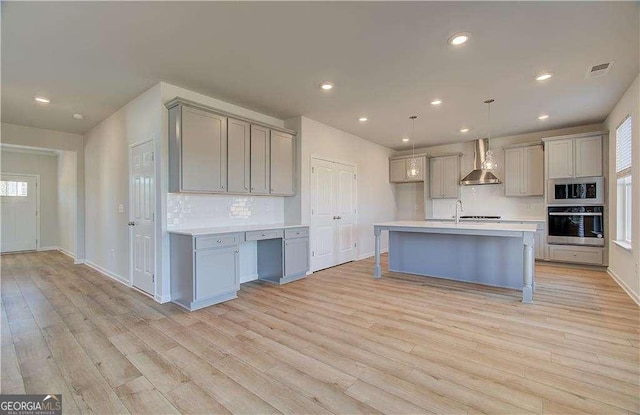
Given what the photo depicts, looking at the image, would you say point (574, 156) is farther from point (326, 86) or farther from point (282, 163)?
point (282, 163)

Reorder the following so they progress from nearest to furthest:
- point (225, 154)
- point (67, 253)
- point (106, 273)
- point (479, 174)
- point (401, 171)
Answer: point (225, 154), point (106, 273), point (479, 174), point (67, 253), point (401, 171)

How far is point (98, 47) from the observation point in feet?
8.93

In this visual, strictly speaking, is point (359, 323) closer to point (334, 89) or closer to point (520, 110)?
point (334, 89)

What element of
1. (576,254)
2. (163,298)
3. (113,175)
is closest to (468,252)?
(576,254)

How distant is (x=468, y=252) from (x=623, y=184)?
2.52 meters

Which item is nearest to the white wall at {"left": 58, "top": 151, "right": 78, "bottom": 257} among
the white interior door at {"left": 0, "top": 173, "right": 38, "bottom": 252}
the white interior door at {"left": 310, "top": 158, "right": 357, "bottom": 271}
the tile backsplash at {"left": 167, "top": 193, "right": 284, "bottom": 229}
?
the white interior door at {"left": 0, "top": 173, "right": 38, "bottom": 252}

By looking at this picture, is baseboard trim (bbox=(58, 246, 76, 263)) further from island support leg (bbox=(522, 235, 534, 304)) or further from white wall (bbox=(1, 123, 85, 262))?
island support leg (bbox=(522, 235, 534, 304))

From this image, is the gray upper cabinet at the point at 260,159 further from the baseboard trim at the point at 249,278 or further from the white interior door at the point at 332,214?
the baseboard trim at the point at 249,278

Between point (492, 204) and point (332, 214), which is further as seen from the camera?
point (492, 204)

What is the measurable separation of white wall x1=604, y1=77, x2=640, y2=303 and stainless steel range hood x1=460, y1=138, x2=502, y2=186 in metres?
1.85

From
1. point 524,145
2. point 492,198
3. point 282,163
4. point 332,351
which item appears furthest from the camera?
point 492,198

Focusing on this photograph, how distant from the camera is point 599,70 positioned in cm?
322

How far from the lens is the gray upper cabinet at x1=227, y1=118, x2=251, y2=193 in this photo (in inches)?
156

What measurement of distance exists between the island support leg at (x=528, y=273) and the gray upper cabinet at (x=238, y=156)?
3.65 meters
